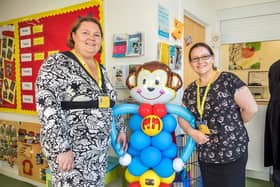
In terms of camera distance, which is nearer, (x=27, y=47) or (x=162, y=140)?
(x=162, y=140)

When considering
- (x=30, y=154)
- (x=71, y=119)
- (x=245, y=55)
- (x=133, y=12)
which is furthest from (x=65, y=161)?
(x=245, y=55)

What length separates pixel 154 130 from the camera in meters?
1.60

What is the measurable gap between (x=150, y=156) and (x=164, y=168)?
129mm

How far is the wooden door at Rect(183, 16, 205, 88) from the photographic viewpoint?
266 cm

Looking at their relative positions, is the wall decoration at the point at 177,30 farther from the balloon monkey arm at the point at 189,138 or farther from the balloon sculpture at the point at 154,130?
the balloon monkey arm at the point at 189,138

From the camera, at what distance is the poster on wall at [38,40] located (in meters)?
2.51

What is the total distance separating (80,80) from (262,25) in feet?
8.54

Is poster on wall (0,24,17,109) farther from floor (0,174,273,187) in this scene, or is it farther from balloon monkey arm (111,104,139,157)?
balloon monkey arm (111,104,139,157)

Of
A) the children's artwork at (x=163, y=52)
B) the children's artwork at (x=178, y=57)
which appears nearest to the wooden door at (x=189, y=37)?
the children's artwork at (x=178, y=57)

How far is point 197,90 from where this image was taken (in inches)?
63.5

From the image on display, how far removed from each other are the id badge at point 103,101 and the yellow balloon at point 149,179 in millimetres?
568

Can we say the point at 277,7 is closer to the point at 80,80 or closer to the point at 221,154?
the point at 221,154

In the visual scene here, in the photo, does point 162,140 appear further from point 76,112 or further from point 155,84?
point 76,112

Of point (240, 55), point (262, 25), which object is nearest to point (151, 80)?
point (262, 25)
